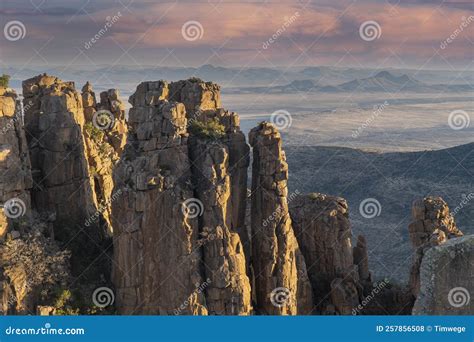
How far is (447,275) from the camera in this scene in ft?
82.0

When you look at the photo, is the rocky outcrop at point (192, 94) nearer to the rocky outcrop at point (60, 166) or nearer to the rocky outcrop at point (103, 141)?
the rocky outcrop at point (60, 166)

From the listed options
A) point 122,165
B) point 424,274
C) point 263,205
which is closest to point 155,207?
point 122,165

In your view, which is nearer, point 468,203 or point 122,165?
point 122,165

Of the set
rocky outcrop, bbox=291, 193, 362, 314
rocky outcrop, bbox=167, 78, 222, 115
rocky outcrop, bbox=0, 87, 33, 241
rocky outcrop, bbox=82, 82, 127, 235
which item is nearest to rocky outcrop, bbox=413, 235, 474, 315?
rocky outcrop, bbox=167, 78, 222, 115

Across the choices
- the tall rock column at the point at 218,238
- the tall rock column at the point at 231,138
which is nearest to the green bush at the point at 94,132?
the tall rock column at the point at 231,138

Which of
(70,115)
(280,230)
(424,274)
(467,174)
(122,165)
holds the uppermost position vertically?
(467,174)

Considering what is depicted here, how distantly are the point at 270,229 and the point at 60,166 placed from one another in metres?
19.9

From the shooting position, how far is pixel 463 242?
25141 mm

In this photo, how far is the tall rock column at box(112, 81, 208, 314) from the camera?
52031 mm

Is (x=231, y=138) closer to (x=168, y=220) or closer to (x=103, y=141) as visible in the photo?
(x=168, y=220)

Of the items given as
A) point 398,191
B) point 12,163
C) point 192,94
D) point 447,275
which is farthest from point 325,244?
point 398,191

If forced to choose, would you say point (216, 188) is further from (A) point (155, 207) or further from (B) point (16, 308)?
(B) point (16, 308)

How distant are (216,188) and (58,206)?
15826 millimetres

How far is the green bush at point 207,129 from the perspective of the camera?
181 ft
